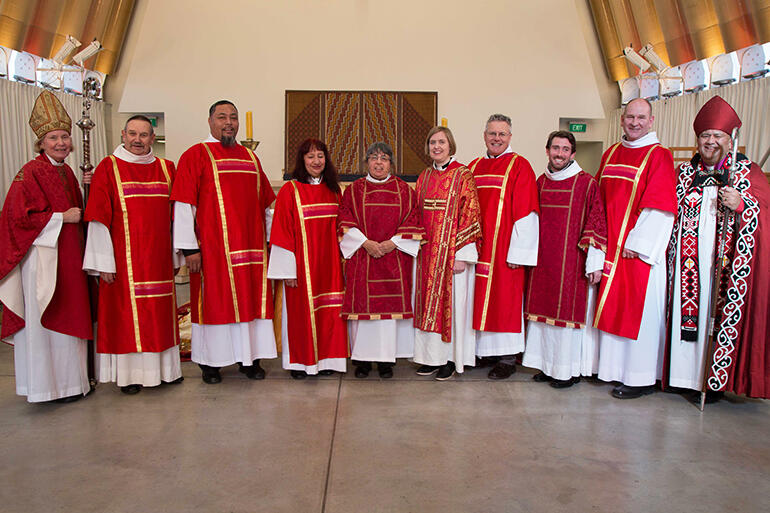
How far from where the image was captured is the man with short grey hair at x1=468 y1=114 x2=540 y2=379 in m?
3.75

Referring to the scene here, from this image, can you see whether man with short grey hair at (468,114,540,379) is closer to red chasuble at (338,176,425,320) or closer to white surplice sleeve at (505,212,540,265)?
white surplice sleeve at (505,212,540,265)

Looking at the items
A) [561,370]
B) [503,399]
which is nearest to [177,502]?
[503,399]

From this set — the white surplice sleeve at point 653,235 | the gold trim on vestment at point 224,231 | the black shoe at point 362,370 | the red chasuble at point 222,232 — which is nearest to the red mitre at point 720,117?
the white surplice sleeve at point 653,235

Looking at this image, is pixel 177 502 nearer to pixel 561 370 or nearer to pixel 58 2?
pixel 561 370

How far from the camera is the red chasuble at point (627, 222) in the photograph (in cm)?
352

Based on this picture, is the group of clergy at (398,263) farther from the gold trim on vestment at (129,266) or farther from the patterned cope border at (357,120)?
the patterned cope border at (357,120)

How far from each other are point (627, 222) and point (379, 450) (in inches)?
83.0

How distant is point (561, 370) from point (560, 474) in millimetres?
1201

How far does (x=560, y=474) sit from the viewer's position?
2.61 metres

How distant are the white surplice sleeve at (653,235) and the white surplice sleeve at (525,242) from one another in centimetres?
60

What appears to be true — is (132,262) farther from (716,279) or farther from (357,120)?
(357,120)

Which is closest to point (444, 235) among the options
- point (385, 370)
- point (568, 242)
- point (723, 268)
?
point (568, 242)

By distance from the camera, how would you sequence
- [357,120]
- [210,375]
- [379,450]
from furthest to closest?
[357,120] → [210,375] → [379,450]

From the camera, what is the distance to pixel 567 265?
3.70 metres
